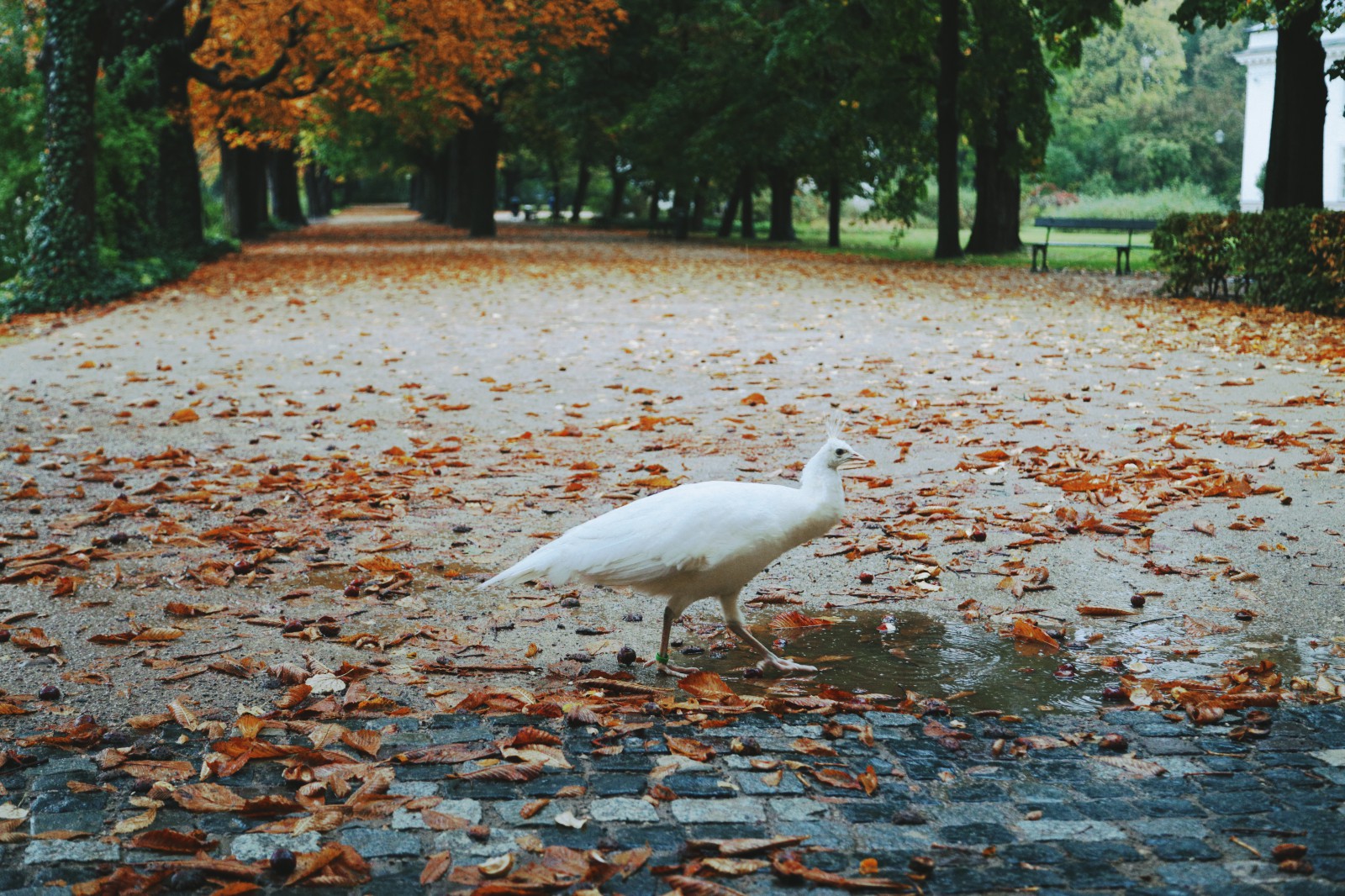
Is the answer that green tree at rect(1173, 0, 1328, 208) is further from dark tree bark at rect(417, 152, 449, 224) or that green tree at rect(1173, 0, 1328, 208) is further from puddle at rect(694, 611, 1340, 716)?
dark tree bark at rect(417, 152, 449, 224)

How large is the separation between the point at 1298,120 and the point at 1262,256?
110 inches

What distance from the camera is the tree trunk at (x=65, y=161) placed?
17.5 m

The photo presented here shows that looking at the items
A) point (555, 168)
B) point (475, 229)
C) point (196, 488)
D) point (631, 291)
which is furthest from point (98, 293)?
point (555, 168)

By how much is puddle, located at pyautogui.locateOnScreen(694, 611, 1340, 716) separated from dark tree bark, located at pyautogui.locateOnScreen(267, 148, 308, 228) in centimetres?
4624

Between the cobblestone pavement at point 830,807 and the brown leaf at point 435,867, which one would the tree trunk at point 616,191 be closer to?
the cobblestone pavement at point 830,807

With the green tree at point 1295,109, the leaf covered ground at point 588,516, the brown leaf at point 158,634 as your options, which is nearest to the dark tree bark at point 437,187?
the green tree at point 1295,109

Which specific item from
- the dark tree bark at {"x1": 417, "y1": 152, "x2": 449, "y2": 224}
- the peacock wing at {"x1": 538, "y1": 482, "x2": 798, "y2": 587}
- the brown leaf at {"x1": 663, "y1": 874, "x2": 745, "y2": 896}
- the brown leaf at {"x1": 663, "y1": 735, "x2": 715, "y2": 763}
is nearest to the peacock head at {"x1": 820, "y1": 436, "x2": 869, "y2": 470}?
the peacock wing at {"x1": 538, "y1": 482, "x2": 798, "y2": 587}

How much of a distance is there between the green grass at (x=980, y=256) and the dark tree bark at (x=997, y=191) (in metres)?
0.58

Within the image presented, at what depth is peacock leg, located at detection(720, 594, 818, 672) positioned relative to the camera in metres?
4.47

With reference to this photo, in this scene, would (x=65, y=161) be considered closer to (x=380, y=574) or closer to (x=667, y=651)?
(x=380, y=574)

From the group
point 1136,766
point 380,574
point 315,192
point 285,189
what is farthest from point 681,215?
point 1136,766

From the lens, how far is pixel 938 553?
5938 mm

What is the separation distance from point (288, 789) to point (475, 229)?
1488 inches

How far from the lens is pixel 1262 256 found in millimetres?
17031
